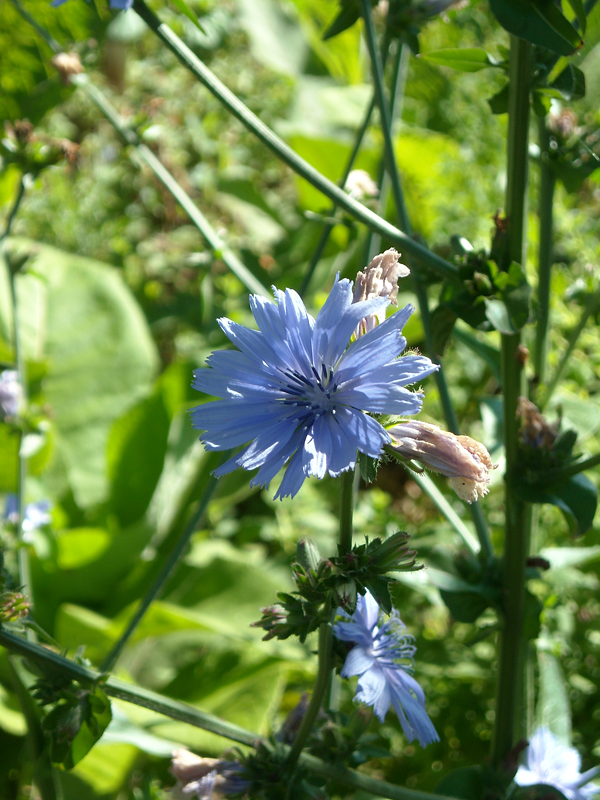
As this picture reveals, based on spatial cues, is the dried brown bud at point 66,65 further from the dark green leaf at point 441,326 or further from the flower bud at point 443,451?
the flower bud at point 443,451

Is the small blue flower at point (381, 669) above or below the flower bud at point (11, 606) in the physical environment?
above

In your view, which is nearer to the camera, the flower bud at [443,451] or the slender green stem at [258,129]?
the flower bud at [443,451]

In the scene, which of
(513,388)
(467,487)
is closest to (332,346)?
(467,487)

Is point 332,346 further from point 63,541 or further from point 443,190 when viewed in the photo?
point 443,190

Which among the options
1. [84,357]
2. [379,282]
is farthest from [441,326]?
[84,357]

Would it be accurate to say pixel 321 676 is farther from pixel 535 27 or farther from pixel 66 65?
pixel 66 65

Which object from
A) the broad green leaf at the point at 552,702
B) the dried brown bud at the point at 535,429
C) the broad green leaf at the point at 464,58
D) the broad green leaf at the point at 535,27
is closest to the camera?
the broad green leaf at the point at 535,27

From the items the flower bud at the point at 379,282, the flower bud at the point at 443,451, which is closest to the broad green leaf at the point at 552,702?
the flower bud at the point at 443,451
